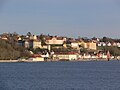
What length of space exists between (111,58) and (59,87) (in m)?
82.1

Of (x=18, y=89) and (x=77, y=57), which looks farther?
(x=77, y=57)

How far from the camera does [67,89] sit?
26922mm

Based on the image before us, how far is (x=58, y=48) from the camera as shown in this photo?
103 m

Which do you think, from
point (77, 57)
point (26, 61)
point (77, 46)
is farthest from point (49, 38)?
point (26, 61)

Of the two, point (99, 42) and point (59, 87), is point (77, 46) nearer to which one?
point (99, 42)

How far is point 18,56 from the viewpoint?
87062 mm

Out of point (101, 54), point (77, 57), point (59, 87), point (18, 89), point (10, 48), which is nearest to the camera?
point (18, 89)

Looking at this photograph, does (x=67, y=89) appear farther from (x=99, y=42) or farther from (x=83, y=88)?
(x=99, y=42)

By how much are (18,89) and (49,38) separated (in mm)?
87604

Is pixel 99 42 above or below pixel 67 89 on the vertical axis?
above

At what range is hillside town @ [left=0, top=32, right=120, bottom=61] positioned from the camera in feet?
309

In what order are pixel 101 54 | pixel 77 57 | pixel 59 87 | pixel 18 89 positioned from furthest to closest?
pixel 101 54 < pixel 77 57 < pixel 59 87 < pixel 18 89

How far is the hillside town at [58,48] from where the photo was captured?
94250 mm

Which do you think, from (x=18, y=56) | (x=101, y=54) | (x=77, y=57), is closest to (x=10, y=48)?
(x=18, y=56)
